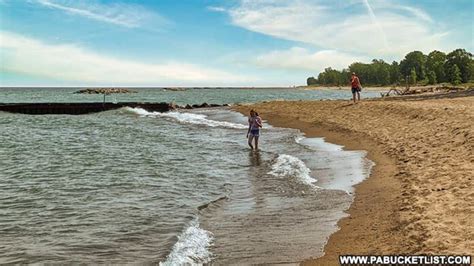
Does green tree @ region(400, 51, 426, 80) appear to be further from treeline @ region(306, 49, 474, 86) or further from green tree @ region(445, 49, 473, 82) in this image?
green tree @ region(445, 49, 473, 82)

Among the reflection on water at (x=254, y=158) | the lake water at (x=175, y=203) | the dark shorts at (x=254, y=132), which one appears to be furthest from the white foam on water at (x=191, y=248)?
the dark shorts at (x=254, y=132)

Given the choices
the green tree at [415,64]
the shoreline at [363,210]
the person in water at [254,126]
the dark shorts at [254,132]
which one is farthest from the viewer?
the green tree at [415,64]

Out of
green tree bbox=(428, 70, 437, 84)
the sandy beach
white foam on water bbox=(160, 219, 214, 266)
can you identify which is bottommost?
white foam on water bbox=(160, 219, 214, 266)

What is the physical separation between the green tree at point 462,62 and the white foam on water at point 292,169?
116542 millimetres

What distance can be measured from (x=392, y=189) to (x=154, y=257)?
6047 millimetres

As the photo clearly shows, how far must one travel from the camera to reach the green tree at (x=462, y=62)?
118 m

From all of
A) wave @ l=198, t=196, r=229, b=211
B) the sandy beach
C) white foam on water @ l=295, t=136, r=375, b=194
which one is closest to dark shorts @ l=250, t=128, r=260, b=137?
white foam on water @ l=295, t=136, r=375, b=194

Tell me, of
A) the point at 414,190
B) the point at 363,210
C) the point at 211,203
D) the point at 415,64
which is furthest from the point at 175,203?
the point at 415,64

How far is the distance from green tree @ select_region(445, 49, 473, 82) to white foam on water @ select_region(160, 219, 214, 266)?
410ft

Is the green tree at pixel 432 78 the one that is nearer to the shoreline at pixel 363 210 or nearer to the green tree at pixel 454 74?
the green tree at pixel 454 74

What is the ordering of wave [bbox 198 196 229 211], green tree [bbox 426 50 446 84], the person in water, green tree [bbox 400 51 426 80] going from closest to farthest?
wave [bbox 198 196 229 211], the person in water, green tree [bbox 426 50 446 84], green tree [bbox 400 51 426 80]

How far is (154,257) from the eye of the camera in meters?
7.36

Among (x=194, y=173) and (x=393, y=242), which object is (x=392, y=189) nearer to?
(x=393, y=242)

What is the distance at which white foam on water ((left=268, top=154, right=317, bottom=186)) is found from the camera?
44.0 ft
